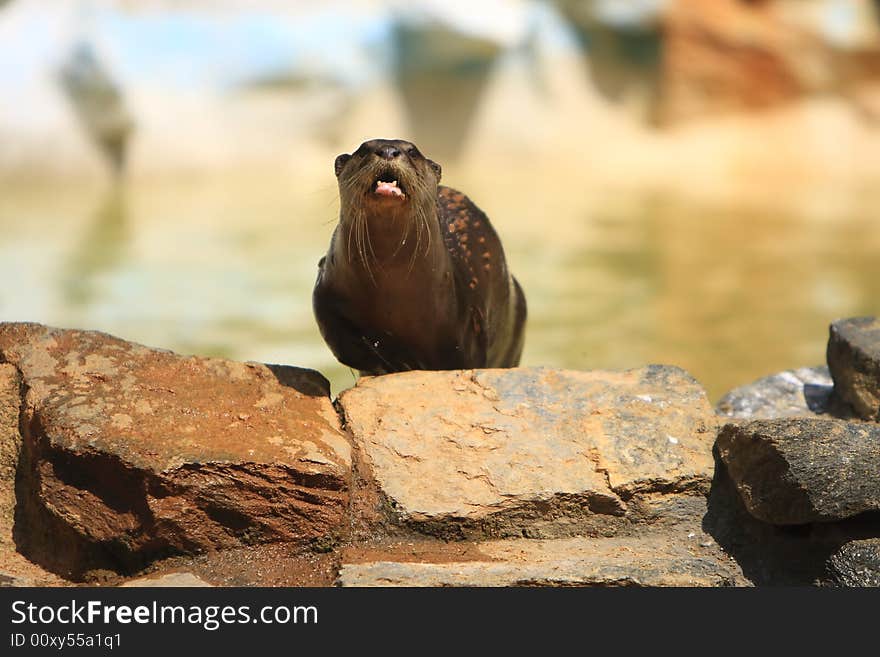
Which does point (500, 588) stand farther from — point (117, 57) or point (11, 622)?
point (117, 57)

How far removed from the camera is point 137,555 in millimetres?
2623

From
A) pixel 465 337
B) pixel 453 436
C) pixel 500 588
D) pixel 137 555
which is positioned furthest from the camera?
pixel 465 337

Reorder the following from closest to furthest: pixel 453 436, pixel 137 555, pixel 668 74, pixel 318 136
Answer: pixel 137 555
pixel 453 436
pixel 318 136
pixel 668 74

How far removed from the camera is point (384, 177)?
3.19 m

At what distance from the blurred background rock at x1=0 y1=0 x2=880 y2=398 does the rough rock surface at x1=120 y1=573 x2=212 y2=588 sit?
522 cm

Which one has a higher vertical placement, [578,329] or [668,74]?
[668,74]

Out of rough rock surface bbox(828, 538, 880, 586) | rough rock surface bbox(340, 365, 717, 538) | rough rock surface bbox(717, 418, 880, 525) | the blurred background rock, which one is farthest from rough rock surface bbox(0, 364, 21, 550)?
the blurred background rock

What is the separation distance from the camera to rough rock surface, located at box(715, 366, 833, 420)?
378cm

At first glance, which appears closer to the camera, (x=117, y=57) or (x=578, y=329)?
(x=578, y=329)

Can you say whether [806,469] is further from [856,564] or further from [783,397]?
[783,397]

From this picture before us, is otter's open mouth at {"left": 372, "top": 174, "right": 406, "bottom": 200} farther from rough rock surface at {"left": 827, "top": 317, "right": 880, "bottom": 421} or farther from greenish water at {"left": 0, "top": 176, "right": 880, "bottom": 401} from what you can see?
greenish water at {"left": 0, "top": 176, "right": 880, "bottom": 401}

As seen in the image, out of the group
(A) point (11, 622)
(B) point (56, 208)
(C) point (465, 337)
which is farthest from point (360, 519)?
(B) point (56, 208)

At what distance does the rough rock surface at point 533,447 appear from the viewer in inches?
110

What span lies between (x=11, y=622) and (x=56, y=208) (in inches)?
361
